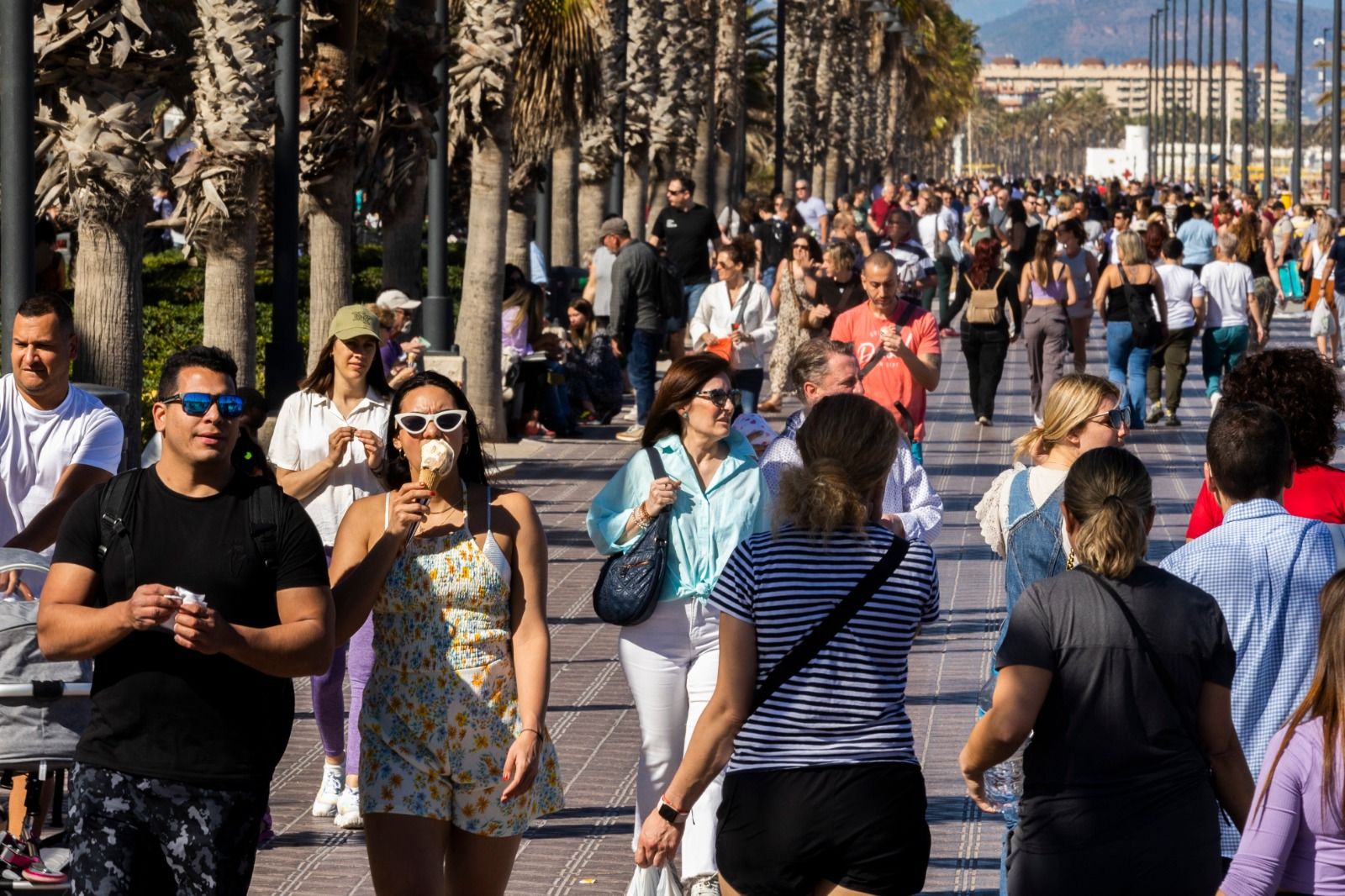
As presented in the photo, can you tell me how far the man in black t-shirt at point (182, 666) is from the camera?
4551 millimetres

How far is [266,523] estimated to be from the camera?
4.63 metres

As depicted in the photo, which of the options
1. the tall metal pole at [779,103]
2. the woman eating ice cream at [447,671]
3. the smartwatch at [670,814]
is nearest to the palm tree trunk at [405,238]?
the woman eating ice cream at [447,671]

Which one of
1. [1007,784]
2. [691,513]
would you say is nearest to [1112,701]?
[1007,784]

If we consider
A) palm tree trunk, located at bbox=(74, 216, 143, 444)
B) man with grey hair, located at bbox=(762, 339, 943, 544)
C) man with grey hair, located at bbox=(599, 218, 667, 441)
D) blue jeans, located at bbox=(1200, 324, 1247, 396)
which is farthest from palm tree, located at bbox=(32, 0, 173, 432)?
blue jeans, located at bbox=(1200, 324, 1247, 396)

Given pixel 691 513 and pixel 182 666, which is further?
pixel 691 513

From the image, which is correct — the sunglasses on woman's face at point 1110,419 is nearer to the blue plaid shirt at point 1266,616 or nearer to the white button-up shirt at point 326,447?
the blue plaid shirt at point 1266,616

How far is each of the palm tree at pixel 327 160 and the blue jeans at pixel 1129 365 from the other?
254 inches

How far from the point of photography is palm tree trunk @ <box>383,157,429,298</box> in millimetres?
17438

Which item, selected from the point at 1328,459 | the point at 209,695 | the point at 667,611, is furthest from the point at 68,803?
the point at 1328,459

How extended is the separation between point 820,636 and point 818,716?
162 millimetres

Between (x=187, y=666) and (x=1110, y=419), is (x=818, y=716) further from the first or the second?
(x=1110, y=419)

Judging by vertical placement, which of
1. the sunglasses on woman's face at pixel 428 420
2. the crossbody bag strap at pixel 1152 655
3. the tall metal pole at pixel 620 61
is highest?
the tall metal pole at pixel 620 61

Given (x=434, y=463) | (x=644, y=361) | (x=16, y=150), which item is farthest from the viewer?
(x=644, y=361)

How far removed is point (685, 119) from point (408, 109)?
1325 centimetres
